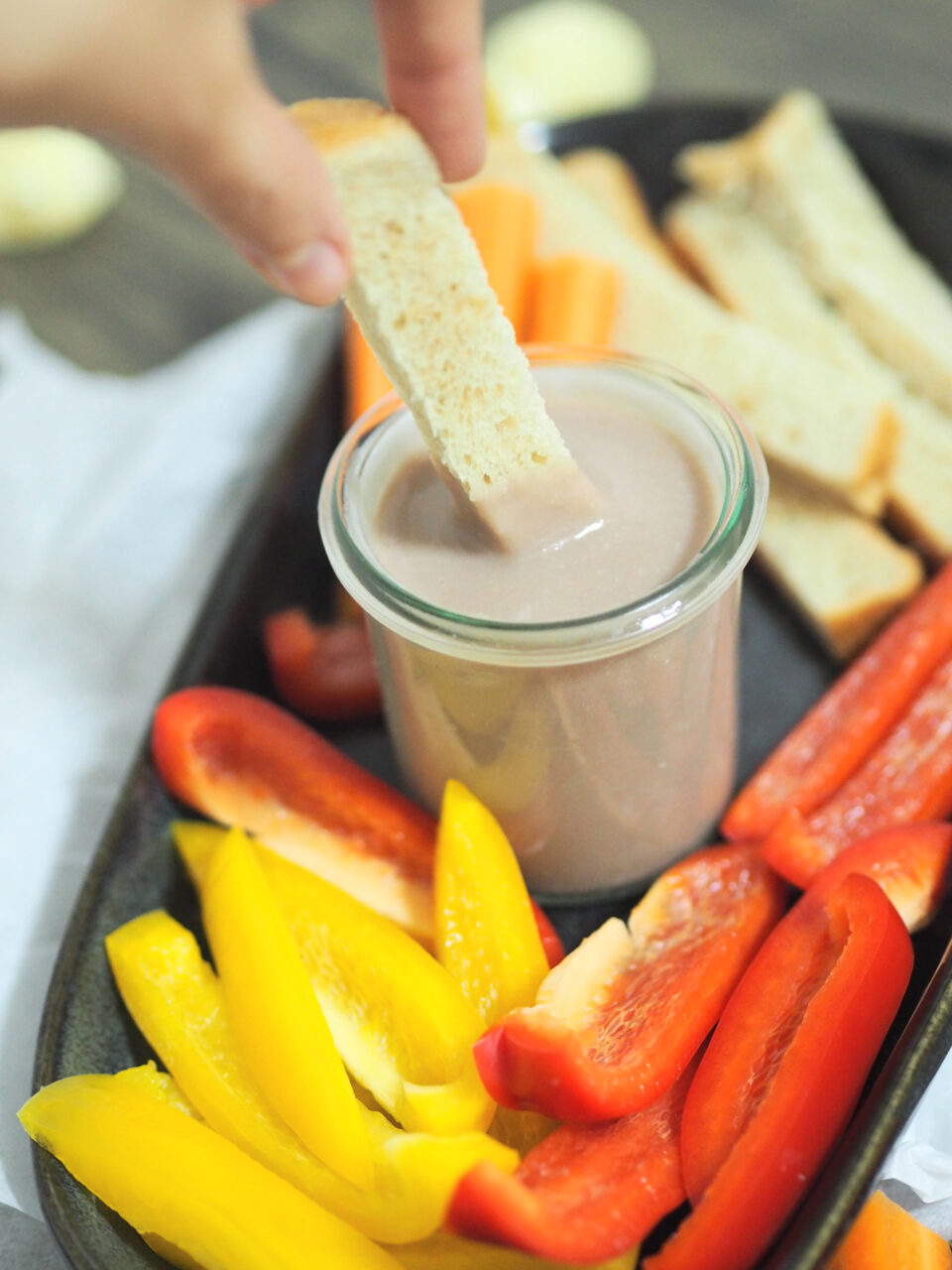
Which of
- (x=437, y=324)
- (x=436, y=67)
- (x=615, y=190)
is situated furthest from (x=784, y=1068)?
(x=615, y=190)

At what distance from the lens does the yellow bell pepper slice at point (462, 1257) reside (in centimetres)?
99

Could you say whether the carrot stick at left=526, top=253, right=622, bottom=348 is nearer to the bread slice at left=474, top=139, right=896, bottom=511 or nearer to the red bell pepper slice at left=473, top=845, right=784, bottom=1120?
the bread slice at left=474, top=139, right=896, bottom=511

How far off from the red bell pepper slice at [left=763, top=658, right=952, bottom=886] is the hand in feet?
2.61

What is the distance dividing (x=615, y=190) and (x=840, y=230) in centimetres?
42

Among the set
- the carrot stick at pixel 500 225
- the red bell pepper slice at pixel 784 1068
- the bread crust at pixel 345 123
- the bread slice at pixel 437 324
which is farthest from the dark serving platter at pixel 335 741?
the bread crust at pixel 345 123

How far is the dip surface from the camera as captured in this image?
3.76ft

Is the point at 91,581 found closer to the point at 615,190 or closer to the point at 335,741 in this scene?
the point at 335,741

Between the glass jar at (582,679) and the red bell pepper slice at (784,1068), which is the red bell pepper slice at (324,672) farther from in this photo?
the red bell pepper slice at (784,1068)

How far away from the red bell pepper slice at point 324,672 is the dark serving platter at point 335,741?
0.11 ft

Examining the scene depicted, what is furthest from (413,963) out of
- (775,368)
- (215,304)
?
(215,304)

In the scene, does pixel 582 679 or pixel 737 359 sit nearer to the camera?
pixel 582 679

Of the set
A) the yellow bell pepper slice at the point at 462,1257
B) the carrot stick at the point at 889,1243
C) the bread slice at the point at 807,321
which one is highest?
the bread slice at the point at 807,321

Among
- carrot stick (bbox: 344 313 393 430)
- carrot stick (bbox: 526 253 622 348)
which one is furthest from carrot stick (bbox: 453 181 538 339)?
carrot stick (bbox: 344 313 393 430)

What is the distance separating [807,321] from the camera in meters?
1.97
